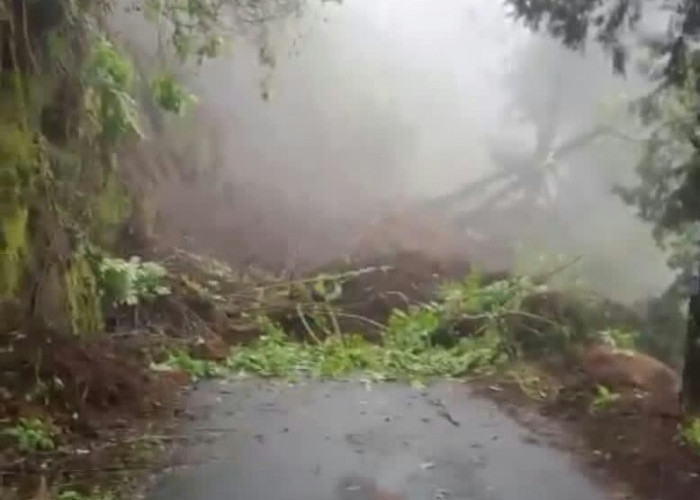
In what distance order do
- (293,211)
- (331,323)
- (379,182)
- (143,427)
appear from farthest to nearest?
(379,182), (293,211), (331,323), (143,427)

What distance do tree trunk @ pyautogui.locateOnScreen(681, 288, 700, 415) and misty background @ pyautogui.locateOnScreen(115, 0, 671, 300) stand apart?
8.19 meters

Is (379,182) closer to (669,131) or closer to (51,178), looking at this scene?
(669,131)

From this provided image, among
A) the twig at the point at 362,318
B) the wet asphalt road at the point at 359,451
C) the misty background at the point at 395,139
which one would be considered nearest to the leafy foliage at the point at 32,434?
the wet asphalt road at the point at 359,451

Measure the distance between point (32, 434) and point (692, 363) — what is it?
4.57 m

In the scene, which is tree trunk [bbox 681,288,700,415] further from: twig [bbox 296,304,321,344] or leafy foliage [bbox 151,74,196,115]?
twig [bbox 296,304,321,344]

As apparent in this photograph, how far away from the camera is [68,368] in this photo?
7703 millimetres

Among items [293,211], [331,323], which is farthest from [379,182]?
[331,323]

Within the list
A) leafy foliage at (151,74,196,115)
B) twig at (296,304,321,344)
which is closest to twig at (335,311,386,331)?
twig at (296,304,321,344)

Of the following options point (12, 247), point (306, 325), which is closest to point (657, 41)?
point (12, 247)

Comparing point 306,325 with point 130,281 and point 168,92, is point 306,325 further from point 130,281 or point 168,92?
point 168,92

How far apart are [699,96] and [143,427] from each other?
462 centimetres

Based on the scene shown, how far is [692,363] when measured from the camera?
7715 millimetres

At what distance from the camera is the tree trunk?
762 cm

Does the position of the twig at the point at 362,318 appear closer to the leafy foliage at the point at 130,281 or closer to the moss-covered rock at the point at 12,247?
the leafy foliage at the point at 130,281
